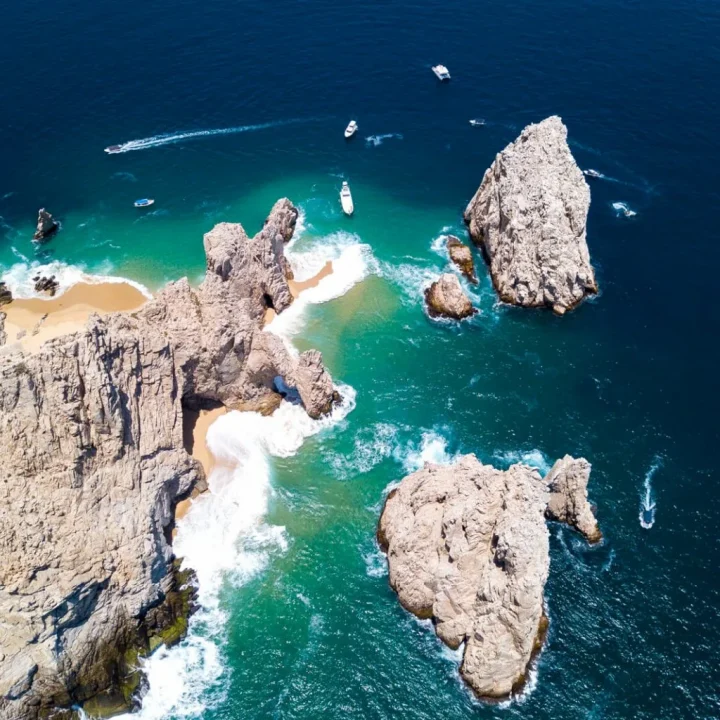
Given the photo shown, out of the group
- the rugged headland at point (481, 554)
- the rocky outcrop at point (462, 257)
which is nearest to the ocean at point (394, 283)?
the rocky outcrop at point (462, 257)

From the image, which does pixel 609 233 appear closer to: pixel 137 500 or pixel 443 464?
pixel 443 464

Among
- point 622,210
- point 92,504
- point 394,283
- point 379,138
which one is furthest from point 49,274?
point 622,210

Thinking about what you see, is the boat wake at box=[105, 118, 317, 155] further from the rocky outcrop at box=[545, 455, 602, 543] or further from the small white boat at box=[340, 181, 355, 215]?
the rocky outcrop at box=[545, 455, 602, 543]

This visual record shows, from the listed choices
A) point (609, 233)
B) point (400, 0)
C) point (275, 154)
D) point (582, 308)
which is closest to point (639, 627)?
point (582, 308)

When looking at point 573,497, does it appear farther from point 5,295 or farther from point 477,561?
point 5,295

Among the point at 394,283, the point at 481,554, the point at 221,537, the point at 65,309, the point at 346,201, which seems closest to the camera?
the point at 481,554

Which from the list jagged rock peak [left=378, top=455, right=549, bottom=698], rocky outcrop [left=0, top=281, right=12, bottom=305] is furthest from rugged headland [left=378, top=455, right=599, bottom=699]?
rocky outcrop [left=0, top=281, right=12, bottom=305]

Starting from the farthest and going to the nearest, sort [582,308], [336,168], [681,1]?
[681,1], [336,168], [582,308]
